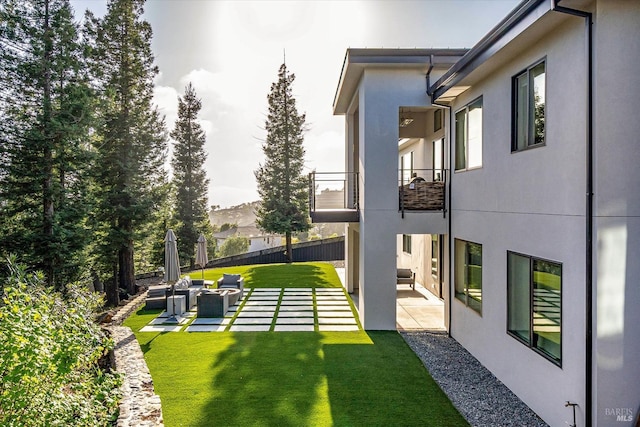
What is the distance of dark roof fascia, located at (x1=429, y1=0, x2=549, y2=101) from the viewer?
5.72 m

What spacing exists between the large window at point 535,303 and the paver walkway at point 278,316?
194 inches

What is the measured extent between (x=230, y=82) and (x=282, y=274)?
969 cm

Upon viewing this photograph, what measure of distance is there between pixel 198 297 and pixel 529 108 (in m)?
10.4

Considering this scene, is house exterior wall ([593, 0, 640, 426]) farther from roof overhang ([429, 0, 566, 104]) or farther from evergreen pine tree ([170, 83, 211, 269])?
evergreen pine tree ([170, 83, 211, 269])

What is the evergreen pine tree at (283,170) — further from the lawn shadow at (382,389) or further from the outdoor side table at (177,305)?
the lawn shadow at (382,389)

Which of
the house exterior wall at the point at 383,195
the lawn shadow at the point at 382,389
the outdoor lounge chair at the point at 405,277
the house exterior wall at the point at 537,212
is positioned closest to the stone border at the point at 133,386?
the lawn shadow at the point at 382,389

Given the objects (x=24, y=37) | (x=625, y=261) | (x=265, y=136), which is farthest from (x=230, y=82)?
(x=625, y=261)

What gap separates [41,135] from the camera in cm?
1362

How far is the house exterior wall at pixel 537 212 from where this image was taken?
17.3 ft

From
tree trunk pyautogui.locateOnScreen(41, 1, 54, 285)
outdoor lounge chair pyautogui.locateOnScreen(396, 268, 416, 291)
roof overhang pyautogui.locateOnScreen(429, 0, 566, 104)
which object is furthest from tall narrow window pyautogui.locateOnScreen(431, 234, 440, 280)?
tree trunk pyautogui.locateOnScreen(41, 1, 54, 285)

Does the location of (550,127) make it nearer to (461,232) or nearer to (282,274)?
(461,232)

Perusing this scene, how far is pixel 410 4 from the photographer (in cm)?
1327

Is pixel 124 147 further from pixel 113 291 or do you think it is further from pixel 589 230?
pixel 589 230

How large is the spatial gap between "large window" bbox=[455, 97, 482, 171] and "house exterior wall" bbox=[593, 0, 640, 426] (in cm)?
368
